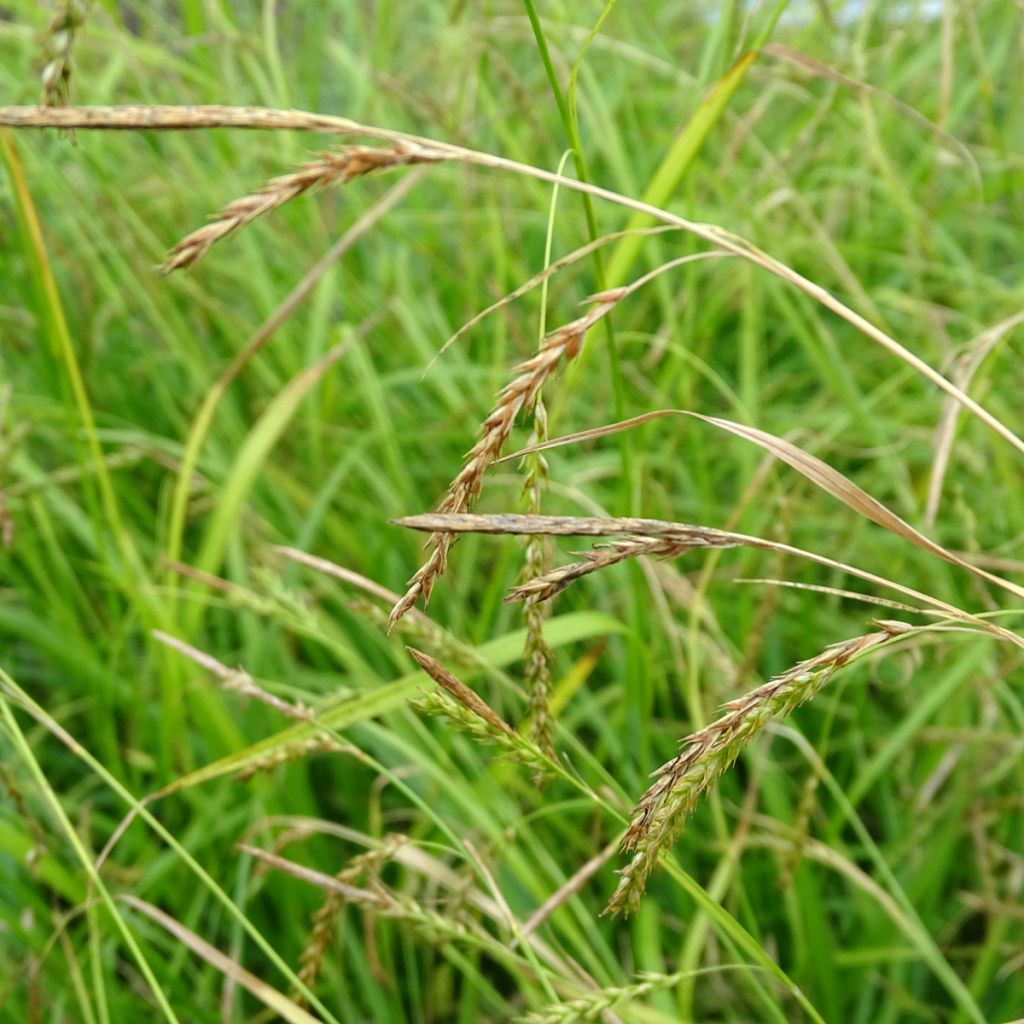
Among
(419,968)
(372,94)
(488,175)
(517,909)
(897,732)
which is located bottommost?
(419,968)

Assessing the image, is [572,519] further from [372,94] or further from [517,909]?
[372,94]

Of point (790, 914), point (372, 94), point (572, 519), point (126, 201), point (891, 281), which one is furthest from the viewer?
point (891, 281)

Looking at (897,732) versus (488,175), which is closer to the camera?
(897,732)

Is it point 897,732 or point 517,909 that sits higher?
point 897,732

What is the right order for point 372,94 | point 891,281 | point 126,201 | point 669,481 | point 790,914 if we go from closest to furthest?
point 790,914 < point 126,201 < point 669,481 < point 372,94 < point 891,281

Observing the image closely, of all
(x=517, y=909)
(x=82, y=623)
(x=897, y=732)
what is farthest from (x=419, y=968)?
(x=82, y=623)

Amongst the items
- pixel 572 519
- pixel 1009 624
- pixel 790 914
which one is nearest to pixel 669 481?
pixel 1009 624

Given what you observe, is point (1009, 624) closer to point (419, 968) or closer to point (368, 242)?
point (419, 968)
